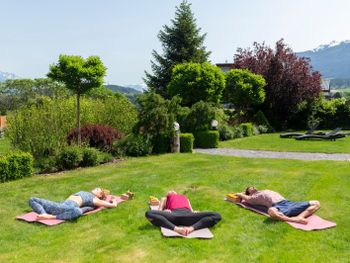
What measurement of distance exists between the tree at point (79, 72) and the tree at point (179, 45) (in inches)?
935

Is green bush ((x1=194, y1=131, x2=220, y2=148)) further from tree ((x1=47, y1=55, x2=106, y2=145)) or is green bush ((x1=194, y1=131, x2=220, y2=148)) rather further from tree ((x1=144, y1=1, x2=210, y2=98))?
tree ((x1=144, y1=1, x2=210, y2=98))

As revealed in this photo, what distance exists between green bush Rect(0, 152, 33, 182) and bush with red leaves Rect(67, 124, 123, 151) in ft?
10.2

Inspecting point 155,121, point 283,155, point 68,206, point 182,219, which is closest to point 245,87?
point 283,155

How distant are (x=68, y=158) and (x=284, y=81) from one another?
22893 mm

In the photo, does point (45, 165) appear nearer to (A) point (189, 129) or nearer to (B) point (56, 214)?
(B) point (56, 214)

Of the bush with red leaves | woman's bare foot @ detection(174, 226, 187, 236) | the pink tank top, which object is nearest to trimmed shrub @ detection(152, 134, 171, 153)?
the bush with red leaves

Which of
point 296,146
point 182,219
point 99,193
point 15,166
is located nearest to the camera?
point 182,219

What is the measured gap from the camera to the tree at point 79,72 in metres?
13.6

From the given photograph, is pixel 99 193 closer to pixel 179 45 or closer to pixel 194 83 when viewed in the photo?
pixel 194 83

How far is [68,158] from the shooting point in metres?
12.8

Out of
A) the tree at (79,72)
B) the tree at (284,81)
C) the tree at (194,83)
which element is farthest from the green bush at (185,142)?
the tree at (284,81)

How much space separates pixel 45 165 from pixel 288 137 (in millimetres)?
15838

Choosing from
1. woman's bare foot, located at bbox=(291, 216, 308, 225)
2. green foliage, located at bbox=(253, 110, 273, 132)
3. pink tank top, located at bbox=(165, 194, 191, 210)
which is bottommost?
woman's bare foot, located at bbox=(291, 216, 308, 225)

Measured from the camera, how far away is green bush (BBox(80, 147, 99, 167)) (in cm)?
1325
